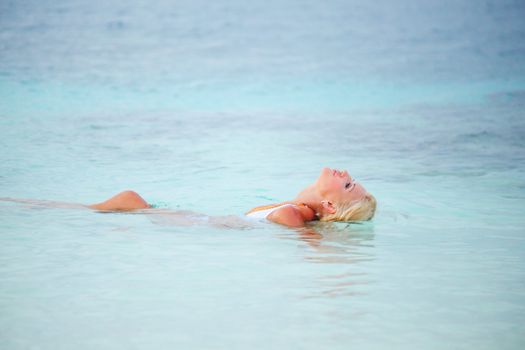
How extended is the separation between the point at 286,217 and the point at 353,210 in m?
0.60

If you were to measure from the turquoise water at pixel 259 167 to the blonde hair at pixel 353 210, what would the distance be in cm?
12

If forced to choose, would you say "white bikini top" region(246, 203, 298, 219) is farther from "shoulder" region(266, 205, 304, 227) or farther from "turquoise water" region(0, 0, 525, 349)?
"turquoise water" region(0, 0, 525, 349)

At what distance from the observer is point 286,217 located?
18.0 ft

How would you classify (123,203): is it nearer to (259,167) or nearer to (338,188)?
(338,188)

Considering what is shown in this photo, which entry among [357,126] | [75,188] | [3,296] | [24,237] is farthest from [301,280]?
[357,126]

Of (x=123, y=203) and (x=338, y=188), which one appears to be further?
(x=123, y=203)

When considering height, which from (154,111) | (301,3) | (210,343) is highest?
(301,3)

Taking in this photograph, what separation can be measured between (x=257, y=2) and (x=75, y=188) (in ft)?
54.9

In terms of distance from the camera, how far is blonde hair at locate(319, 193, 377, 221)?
5711 mm

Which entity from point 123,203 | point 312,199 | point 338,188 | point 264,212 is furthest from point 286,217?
point 123,203

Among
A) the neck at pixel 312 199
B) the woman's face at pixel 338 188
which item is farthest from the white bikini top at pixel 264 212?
the woman's face at pixel 338 188

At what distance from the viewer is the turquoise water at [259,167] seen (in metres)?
3.52

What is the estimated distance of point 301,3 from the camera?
908 inches

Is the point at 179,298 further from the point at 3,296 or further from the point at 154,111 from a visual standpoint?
the point at 154,111
